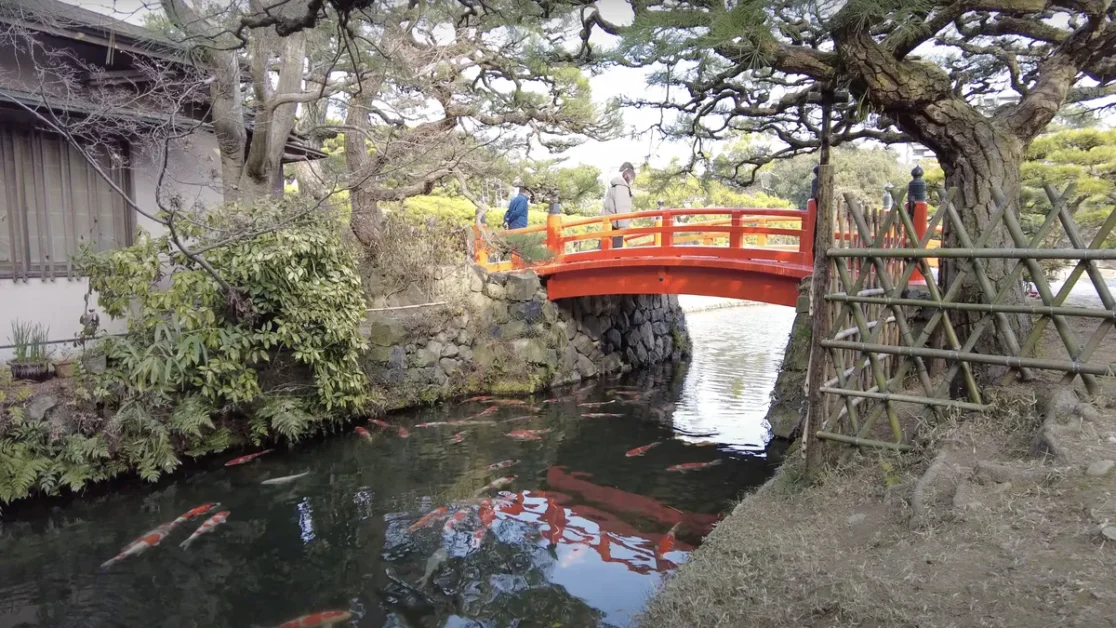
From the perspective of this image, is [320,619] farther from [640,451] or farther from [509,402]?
[509,402]

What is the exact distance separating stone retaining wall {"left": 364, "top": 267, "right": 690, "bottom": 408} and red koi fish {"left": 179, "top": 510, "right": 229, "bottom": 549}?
3.90 metres

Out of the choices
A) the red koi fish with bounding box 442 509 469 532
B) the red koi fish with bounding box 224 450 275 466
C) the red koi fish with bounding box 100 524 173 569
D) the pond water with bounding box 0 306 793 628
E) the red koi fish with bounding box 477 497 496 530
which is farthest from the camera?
the red koi fish with bounding box 224 450 275 466

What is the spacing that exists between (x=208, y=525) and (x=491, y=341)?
6307 mm

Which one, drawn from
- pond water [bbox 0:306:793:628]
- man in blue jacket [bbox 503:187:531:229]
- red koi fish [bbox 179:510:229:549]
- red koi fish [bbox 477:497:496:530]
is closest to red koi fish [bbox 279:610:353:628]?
pond water [bbox 0:306:793:628]

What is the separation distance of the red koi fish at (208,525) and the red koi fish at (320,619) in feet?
6.45

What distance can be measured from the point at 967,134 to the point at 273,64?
1004cm

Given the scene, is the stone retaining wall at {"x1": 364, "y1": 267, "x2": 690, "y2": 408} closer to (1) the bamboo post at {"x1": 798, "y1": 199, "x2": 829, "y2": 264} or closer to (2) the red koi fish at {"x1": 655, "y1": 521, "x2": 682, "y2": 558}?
(1) the bamboo post at {"x1": 798, "y1": 199, "x2": 829, "y2": 264}

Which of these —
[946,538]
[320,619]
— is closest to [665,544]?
[946,538]

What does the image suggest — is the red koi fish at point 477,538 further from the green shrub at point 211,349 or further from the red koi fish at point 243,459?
the red koi fish at point 243,459

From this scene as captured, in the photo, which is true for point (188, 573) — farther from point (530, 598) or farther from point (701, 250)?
point (701, 250)

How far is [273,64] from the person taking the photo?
11.2 meters

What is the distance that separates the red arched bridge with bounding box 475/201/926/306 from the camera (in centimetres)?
1012

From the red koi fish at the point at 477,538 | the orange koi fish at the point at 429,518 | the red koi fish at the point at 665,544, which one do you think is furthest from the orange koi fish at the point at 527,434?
the red koi fish at the point at 665,544

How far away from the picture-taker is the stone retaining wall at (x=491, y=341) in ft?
36.9
